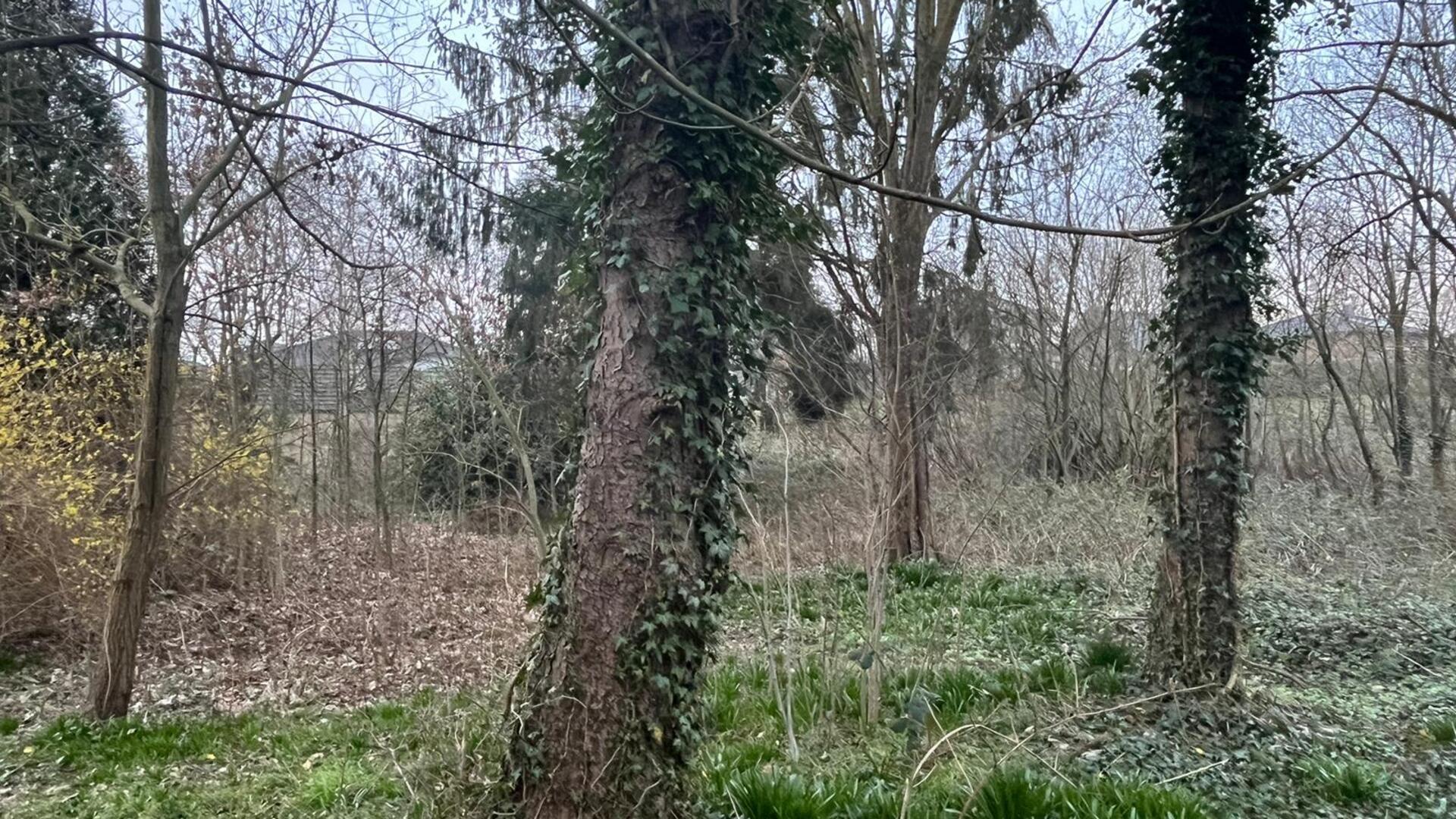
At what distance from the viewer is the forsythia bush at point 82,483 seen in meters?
7.28

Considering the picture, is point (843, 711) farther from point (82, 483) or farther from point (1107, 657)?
point (82, 483)

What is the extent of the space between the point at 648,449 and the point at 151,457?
13.8 feet

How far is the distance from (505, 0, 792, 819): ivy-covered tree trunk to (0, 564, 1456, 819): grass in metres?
0.32

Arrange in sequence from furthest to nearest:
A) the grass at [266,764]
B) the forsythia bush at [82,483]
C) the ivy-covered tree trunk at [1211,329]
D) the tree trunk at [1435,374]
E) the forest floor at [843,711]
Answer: the tree trunk at [1435,374], the forsythia bush at [82,483], the ivy-covered tree trunk at [1211,329], the forest floor at [843,711], the grass at [266,764]

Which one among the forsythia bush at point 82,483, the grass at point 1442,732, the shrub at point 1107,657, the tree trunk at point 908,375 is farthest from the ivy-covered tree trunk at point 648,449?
the grass at point 1442,732

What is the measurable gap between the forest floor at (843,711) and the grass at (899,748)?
18 millimetres

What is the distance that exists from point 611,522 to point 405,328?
33.5ft

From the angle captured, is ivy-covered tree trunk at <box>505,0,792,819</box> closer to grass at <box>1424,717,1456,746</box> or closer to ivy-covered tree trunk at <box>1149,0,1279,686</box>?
ivy-covered tree trunk at <box>1149,0,1279,686</box>

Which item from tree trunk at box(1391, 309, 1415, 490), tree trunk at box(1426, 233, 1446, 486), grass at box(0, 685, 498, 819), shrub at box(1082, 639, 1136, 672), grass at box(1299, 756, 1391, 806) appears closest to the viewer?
grass at box(0, 685, 498, 819)

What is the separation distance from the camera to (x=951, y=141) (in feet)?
36.3

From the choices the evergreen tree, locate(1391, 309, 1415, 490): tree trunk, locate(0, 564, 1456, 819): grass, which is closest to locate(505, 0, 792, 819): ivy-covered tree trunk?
locate(0, 564, 1456, 819): grass

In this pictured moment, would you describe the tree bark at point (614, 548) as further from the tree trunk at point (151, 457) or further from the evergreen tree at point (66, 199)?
the evergreen tree at point (66, 199)

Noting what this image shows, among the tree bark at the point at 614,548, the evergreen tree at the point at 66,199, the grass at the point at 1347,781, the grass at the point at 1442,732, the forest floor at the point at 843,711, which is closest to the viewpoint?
the tree bark at the point at 614,548

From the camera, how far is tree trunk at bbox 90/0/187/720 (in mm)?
5797
